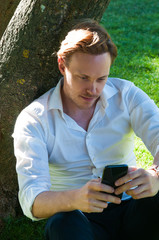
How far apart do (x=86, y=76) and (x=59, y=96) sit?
0.30 meters

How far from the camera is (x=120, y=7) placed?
9.77m

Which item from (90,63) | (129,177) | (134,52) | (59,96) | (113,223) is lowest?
(113,223)

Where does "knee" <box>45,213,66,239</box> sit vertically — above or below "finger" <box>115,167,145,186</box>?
below

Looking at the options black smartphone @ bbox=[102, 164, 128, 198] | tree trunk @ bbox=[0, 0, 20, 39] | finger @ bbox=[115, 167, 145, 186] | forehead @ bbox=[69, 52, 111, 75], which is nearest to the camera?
black smartphone @ bbox=[102, 164, 128, 198]

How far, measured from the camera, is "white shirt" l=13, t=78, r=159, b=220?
2543mm

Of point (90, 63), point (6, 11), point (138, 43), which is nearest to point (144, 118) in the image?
point (90, 63)

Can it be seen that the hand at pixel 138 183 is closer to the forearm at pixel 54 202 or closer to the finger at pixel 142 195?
the finger at pixel 142 195

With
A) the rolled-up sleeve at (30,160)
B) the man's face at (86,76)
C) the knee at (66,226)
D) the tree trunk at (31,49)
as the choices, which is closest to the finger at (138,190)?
the knee at (66,226)

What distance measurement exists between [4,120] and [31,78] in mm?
387

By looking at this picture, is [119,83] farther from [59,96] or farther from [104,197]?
[104,197]

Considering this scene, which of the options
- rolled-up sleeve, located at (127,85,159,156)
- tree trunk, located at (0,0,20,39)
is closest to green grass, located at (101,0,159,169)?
rolled-up sleeve, located at (127,85,159,156)

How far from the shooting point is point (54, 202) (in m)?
2.24

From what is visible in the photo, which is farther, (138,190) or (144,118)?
(144,118)

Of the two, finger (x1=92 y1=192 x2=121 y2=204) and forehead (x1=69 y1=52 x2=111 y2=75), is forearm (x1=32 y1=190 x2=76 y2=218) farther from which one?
forehead (x1=69 y1=52 x2=111 y2=75)
